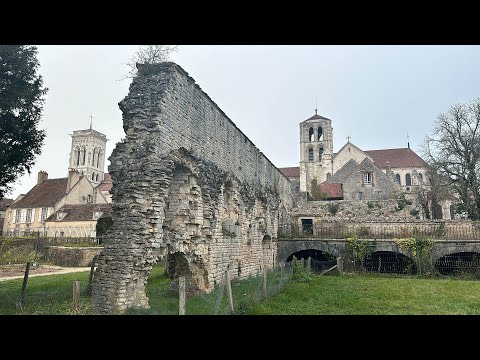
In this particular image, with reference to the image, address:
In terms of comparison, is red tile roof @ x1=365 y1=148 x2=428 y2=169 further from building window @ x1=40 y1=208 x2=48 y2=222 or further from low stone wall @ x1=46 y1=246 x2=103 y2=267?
building window @ x1=40 y1=208 x2=48 y2=222

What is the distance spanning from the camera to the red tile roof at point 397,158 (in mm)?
53312

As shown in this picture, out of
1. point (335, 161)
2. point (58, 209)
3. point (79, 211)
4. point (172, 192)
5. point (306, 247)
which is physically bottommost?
point (306, 247)

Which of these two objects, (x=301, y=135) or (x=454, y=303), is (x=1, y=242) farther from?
(x=301, y=135)

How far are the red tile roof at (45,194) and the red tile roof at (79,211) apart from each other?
9.53ft

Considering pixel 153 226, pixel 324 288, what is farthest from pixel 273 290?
pixel 153 226

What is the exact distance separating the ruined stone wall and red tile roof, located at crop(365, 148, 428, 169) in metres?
44.4

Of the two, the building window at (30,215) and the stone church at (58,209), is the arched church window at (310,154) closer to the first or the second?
the stone church at (58,209)

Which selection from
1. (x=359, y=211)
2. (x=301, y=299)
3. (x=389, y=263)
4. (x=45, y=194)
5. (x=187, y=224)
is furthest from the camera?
(x=45, y=194)

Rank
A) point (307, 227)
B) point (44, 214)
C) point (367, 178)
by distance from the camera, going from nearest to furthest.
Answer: point (307, 227) → point (367, 178) → point (44, 214)

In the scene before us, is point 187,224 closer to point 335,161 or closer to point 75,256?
point 75,256

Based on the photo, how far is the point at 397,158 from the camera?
55.0 meters

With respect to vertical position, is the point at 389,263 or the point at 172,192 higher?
the point at 172,192

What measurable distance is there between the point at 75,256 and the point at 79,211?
12375mm

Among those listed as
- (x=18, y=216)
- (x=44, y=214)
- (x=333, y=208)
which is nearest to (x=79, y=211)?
(x=44, y=214)
